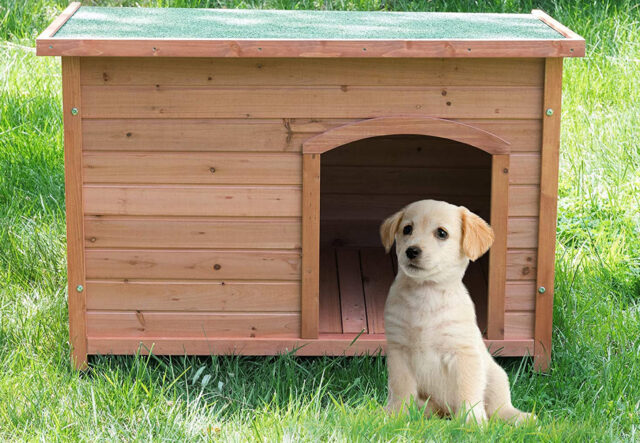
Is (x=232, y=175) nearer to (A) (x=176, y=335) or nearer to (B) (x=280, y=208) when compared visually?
(B) (x=280, y=208)

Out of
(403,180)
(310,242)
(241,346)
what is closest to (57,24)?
(310,242)

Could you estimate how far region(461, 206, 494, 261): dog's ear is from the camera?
353 centimetres

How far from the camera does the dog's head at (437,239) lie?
3.49 meters

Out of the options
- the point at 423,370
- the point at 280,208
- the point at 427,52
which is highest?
the point at 427,52

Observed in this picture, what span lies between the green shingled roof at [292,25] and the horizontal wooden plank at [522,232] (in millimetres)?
821

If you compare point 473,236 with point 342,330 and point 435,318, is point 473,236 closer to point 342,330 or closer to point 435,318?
point 435,318

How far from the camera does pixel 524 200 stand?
435cm

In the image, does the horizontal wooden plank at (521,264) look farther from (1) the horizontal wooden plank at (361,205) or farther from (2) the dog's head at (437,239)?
(1) the horizontal wooden plank at (361,205)

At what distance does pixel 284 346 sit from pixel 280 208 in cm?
64

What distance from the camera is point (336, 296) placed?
209 inches

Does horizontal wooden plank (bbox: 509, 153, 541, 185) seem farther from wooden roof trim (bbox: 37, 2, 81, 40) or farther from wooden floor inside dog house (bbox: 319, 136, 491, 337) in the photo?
wooden roof trim (bbox: 37, 2, 81, 40)

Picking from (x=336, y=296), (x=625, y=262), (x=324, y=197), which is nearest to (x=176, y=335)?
(x=336, y=296)

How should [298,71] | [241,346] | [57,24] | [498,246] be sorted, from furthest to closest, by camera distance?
[57,24] < [241,346] < [498,246] < [298,71]

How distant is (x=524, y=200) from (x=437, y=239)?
3.25 ft
